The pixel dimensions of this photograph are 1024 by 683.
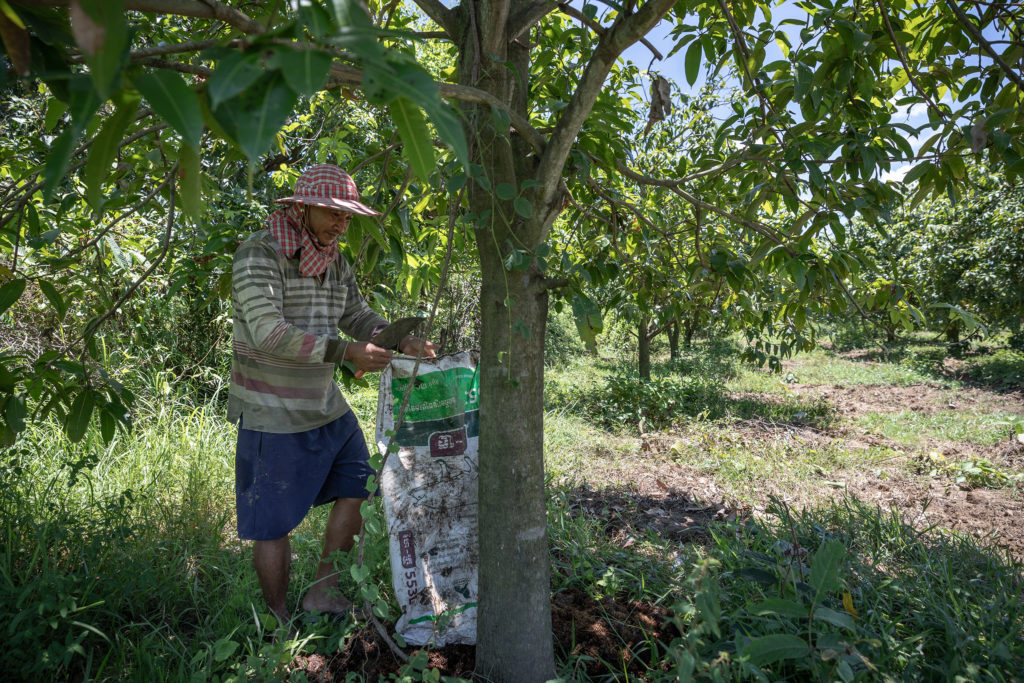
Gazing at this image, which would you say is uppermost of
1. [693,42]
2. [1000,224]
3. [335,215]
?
[1000,224]

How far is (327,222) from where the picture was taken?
2146mm

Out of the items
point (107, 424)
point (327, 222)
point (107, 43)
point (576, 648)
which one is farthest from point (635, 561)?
point (107, 43)

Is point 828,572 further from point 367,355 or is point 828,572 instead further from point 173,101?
point 173,101

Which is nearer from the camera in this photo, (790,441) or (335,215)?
(335,215)

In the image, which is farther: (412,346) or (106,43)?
(412,346)

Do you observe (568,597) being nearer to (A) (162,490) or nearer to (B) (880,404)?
(A) (162,490)

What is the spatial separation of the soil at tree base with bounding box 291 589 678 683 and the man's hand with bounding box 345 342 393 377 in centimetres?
97

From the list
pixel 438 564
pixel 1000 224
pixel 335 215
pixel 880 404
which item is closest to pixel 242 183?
pixel 335 215

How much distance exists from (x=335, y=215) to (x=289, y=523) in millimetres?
1143

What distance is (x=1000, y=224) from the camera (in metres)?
9.55

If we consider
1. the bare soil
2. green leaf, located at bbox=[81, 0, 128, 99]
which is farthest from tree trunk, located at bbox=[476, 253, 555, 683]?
the bare soil

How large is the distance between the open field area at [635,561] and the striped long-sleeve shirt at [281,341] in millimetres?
487

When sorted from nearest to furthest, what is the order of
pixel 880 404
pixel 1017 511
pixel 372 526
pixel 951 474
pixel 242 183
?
pixel 372 526 → pixel 1017 511 → pixel 951 474 → pixel 242 183 → pixel 880 404

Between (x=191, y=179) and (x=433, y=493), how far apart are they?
1.50 meters
